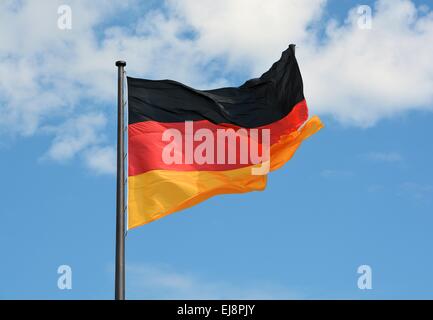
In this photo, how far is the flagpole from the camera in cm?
1622

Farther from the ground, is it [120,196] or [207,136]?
[207,136]

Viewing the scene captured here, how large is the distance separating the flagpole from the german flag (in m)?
0.74

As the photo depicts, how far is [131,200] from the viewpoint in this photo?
709 inches

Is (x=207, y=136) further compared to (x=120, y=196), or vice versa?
(x=207, y=136)

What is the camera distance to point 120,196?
16812 mm

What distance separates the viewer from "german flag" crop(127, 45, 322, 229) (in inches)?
722

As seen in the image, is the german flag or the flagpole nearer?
the flagpole

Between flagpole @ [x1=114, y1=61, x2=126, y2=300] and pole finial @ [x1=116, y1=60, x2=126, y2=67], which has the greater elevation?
pole finial @ [x1=116, y1=60, x2=126, y2=67]

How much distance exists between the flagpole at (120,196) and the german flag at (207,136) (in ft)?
2.44

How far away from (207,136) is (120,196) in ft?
10.5
